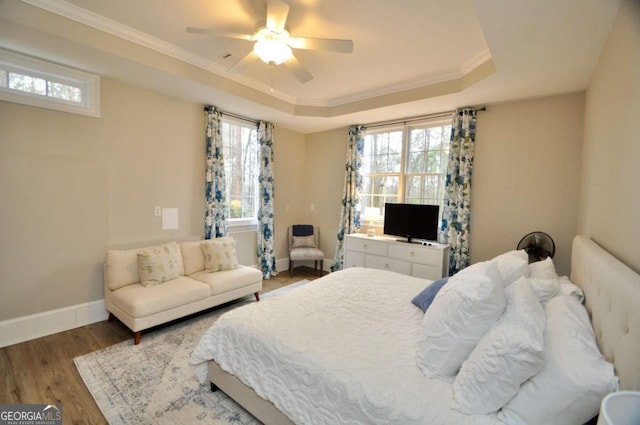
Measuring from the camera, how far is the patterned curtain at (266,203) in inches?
188

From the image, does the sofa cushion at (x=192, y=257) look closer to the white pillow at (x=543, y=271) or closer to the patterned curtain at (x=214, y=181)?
the patterned curtain at (x=214, y=181)

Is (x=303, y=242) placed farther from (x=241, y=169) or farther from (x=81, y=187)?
(x=81, y=187)

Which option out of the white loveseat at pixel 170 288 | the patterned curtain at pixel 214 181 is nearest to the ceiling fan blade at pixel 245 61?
the patterned curtain at pixel 214 181

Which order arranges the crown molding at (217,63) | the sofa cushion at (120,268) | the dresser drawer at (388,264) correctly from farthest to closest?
the dresser drawer at (388,264)
the sofa cushion at (120,268)
the crown molding at (217,63)

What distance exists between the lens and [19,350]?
8.12 feet

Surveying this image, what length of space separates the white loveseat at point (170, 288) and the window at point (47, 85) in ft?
5.18

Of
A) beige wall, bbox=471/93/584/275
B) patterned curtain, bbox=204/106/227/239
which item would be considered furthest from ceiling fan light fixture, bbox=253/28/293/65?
beige wall, bbox=471/93/584/275

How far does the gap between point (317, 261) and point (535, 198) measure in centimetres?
351

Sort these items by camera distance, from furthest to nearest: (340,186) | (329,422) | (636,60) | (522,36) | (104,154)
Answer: (340,186)
(104,154)
(522,36)
(636,60)
(329,422)

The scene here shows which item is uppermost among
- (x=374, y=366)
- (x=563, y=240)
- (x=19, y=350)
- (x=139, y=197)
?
(x=139, y=197)

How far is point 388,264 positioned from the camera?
165 inches

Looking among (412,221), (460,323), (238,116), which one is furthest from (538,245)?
(238,116)

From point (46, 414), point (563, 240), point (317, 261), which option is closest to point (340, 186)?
point (317, 261)

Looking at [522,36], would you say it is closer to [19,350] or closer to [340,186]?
[340,186]
